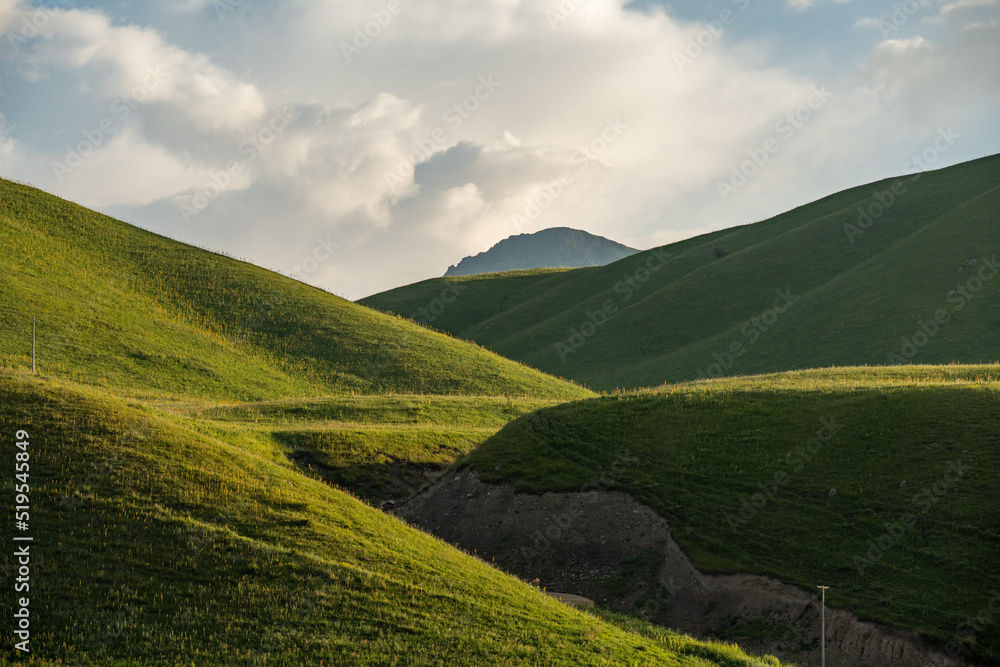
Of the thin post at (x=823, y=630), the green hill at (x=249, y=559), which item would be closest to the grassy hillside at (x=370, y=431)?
the green hill at (x=249, y=559)

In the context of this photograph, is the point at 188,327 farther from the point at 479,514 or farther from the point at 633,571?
the point at 633,571

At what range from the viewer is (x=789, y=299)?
408 feet

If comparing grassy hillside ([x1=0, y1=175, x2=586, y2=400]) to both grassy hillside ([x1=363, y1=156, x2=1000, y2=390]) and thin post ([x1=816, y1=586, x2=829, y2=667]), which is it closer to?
grassy hillside ([x1=363, y1=156, x2=1000, y2=390])

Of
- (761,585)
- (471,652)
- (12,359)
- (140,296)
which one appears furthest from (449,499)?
(140,296)

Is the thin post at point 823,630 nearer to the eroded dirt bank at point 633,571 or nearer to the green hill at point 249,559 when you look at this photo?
the eroded dirt bank at point 633,571

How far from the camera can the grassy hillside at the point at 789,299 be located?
316 ft

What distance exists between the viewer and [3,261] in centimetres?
7981

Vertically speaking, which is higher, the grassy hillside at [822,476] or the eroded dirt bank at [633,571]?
the grassy hillside at [822,476]

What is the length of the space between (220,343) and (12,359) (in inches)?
967

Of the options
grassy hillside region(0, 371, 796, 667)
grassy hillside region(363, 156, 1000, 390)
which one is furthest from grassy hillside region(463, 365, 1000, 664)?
grassy hillside region(363, 156, 1000, 390)

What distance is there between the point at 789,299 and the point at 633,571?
333 ft

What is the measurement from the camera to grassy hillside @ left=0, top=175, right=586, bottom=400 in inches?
2746

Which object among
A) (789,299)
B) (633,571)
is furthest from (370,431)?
(789,299)

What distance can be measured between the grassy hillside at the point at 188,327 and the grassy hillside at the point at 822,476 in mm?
38895
